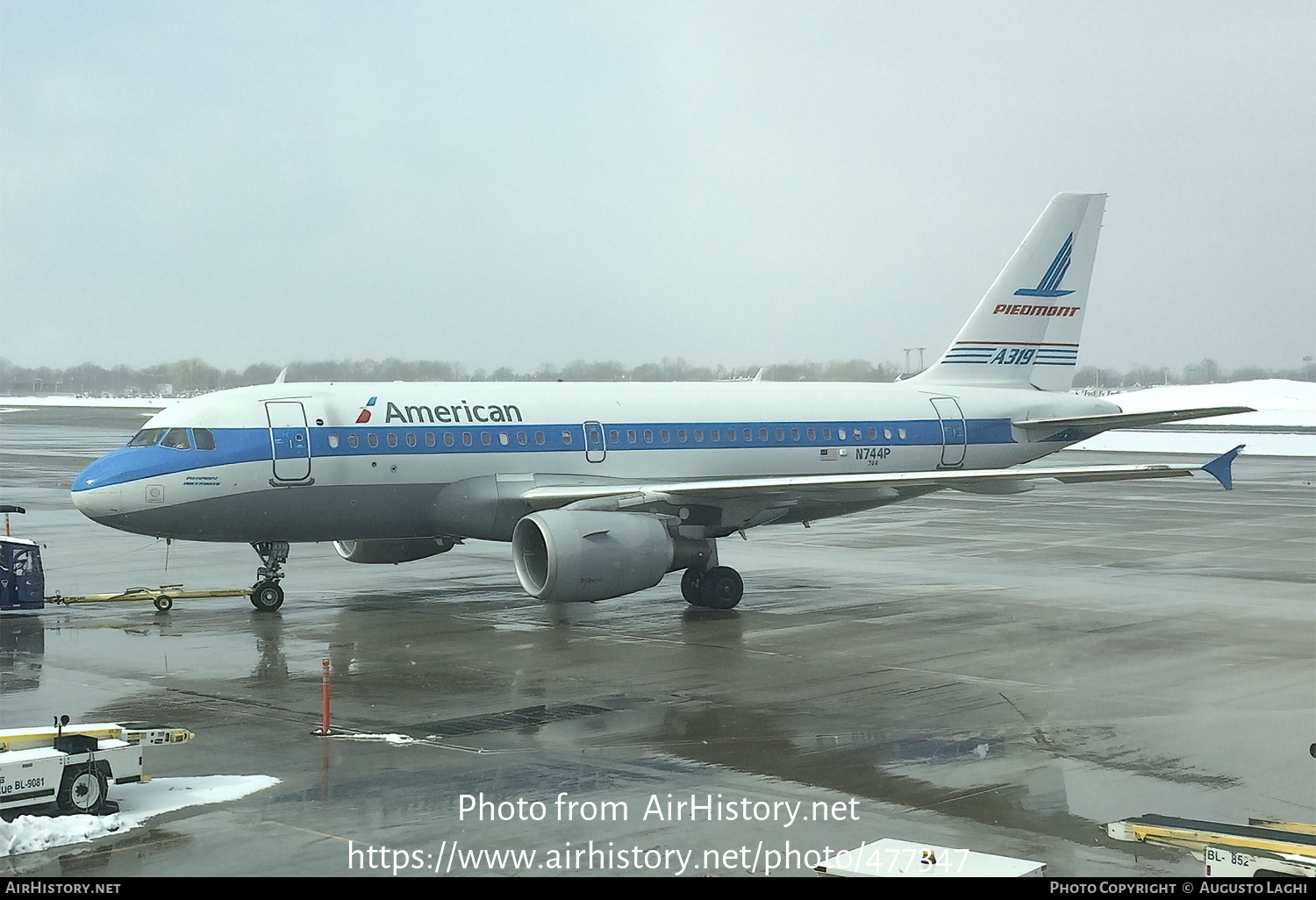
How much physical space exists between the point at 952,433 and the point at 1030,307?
12.5ft

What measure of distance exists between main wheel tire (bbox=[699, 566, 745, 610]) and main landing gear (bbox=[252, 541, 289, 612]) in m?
6.75

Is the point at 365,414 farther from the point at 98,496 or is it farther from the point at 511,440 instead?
the point at 98,496

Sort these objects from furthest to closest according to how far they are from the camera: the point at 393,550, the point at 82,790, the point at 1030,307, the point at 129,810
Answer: the point at 1030,307, the point at 393,550, the point at 129,810, the point at 82,790

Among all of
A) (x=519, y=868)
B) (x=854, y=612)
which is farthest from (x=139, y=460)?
(x=519, y=868)

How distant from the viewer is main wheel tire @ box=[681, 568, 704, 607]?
74.7 ft

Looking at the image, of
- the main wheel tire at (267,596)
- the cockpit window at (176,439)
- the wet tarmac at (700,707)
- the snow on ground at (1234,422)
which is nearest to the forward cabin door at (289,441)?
the cockpit window at (176,439)

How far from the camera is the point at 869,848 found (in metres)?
9.98

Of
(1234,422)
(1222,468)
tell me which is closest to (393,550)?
(1222,468)

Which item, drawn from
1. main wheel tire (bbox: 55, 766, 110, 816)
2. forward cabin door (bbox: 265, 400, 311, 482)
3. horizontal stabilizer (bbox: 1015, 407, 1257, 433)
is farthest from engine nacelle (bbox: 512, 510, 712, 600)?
horizontal stabilizer (bbox: 1015, 407, 1257, 433)

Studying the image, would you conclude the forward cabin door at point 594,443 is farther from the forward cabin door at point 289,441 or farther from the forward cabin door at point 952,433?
the forward cabin door at point 952,433

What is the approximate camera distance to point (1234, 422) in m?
91.2

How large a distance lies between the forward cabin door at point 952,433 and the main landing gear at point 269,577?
12.2 metres

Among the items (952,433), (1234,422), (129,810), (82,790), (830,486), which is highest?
(1234,422)
